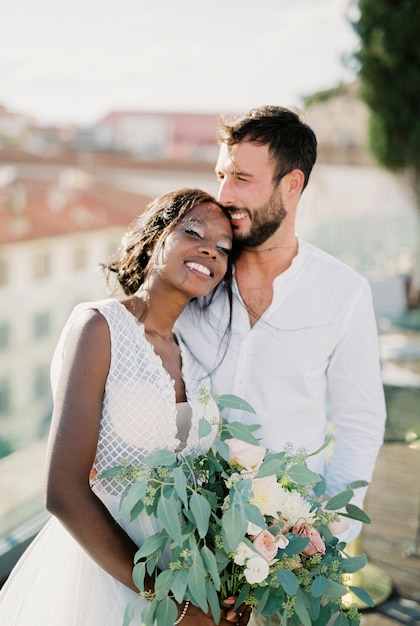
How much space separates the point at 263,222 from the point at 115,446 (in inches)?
29.7

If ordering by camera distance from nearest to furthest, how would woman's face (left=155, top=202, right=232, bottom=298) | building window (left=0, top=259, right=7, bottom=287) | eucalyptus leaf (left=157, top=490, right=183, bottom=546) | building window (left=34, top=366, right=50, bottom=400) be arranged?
eucalyptus leaf (left=157, top=490, right=183, bottom=546)
woman's face (left=155, top=202, right=232, bottom=298)
building window (left=34, top=366, right=50, bottom=400)
building window (left=0, top=259, right=7, bottom=287)

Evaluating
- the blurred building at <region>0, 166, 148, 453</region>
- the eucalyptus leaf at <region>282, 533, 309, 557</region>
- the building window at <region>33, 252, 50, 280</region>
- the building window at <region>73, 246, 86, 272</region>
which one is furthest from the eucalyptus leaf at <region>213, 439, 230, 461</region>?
the building window at <region>73, 246, 86, 272</region>

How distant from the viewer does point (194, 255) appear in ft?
5.28

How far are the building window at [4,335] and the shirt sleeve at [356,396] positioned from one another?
4.30 feet

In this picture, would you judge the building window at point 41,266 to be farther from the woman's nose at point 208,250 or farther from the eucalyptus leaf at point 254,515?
the eucalyptus leaf at point 254,515

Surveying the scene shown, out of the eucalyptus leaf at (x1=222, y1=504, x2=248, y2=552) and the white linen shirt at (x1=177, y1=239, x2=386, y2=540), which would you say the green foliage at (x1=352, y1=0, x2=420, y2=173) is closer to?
the white linen shirt at (x1=177, y1=239, x2=386, y2=540)

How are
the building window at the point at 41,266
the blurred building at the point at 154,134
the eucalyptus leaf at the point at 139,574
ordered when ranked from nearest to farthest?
1. the eucalyptus leaf at the point at 139,574
2. the building window at the point at 41,266
3. the blurred building at the point at 154,134

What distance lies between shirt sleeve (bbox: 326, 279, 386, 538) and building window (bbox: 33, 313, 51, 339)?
135 centimetres

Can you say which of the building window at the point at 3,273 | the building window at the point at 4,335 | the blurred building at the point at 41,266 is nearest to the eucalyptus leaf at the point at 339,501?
the blurred building at the point at 41,266

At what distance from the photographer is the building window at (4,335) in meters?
2.57

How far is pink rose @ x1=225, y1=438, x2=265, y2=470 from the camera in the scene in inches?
55.0

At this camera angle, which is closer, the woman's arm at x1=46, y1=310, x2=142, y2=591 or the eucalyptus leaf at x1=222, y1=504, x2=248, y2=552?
the eucalyptus leaf at x1=222, y1=504, x2=248, y2=552

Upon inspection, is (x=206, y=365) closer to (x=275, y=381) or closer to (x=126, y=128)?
(x=275, y=381)

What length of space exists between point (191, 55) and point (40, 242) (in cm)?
5044
